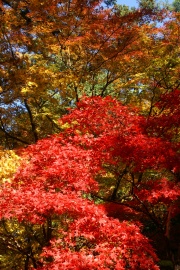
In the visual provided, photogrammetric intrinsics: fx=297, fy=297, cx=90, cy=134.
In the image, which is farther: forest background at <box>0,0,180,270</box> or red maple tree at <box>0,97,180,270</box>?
forest background at <box>0,0,180,270</box>

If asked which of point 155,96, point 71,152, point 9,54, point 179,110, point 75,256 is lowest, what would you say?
point 75,256

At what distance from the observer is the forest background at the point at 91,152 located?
17.8 ft

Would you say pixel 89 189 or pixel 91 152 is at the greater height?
pixel 91 152

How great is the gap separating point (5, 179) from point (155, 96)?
795 cm

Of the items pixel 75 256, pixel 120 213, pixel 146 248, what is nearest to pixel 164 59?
pixel 120 213

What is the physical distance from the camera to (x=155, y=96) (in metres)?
12.3

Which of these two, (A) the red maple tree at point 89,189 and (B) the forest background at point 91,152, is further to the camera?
(B) the forest background at point 91,152

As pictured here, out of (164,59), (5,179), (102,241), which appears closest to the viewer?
(102,241)

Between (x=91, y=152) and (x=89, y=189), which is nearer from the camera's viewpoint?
(x=89, y=189)

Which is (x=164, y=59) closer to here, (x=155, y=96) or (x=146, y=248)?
(x=155, y=96)

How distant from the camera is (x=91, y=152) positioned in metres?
6.85

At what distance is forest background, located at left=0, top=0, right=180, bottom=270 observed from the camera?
5422 millimetres

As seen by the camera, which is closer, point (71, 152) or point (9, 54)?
point (71, 152)

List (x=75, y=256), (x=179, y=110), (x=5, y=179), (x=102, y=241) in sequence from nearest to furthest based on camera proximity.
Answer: (x=75, y=256) < (x=102, y=241) < (x=5, y=179) < (x=179, y=110)
